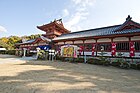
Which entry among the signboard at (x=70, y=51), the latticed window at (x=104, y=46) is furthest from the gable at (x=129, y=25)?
the signboard at (x=70, y=51)

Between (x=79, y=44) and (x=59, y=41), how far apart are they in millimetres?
4180

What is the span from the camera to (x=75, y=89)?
5469 mm

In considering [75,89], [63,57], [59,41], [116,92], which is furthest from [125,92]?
[59,41]

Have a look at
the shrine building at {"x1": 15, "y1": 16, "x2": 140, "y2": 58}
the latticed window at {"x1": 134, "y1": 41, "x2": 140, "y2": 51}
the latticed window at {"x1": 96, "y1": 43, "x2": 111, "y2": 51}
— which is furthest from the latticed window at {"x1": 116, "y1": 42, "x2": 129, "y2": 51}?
the latticed window at {"x1": 96, "y1": 43, "x2": 111, "y2": 51}

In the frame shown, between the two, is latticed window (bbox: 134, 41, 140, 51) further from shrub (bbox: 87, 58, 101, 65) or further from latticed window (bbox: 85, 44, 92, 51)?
latticed window (bbox: 85, 44, 92, 51)

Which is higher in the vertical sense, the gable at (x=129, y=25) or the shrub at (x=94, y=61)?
the gable at (x=129, y=25)

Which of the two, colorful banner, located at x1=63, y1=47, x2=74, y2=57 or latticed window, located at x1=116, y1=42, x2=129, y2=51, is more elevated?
latticed window, located at x1=116, y1=42, x2=129, y2=51

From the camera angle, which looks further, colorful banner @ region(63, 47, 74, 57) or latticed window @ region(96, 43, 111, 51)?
colorful banner @ region(63, 47, 74, 57)

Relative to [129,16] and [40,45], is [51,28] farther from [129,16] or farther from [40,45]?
[129,16]

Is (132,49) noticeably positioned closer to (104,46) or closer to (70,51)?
(104,46)

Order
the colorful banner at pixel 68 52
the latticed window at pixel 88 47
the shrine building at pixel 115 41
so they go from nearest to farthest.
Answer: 1. the shrine building at pixel 115 41
2. the colorful banner at pixel 68 52
3. the latticed window at pixel 88 47

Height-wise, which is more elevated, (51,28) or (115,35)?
(51,28)

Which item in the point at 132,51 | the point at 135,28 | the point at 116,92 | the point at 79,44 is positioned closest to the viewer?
the point at 116,92

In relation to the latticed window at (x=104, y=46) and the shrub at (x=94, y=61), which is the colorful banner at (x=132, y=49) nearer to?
the latticed window at (x=104, y=46)
